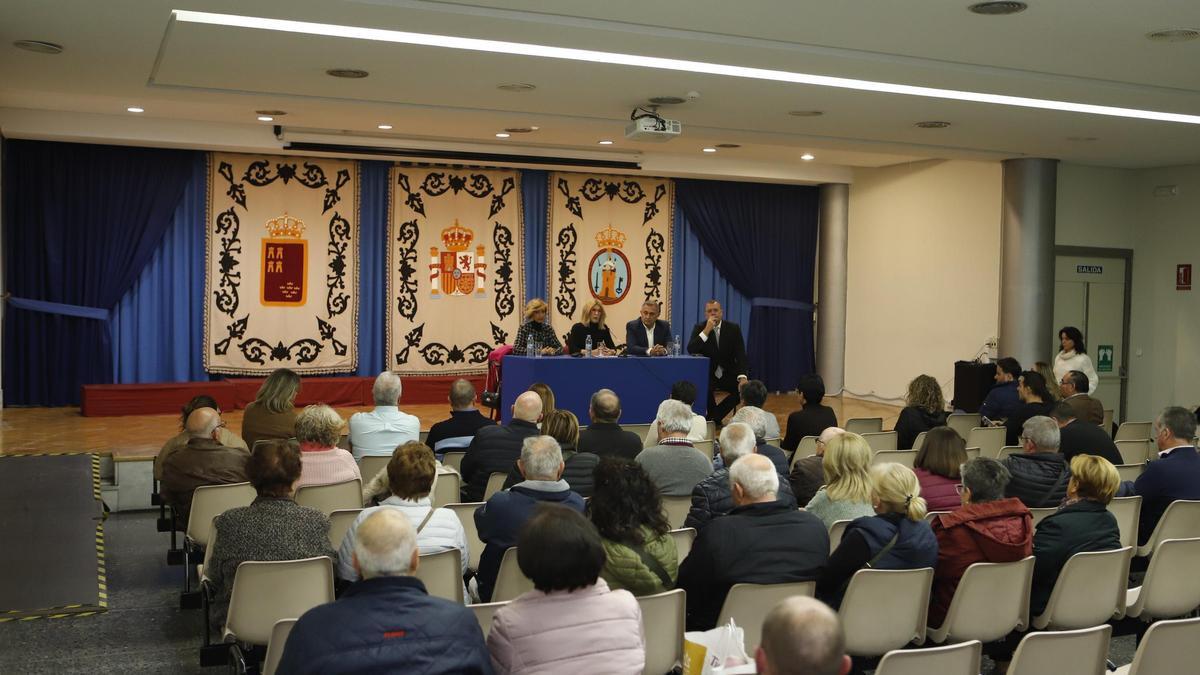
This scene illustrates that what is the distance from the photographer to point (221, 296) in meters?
12.3

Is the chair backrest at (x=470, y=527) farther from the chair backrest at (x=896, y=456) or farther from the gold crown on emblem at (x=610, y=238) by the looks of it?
the gold crown on emblem at (x=610, y=238)

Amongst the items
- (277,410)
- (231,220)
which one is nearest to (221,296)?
(231,220)

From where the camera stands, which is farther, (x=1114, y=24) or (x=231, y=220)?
(x=231, y=220)

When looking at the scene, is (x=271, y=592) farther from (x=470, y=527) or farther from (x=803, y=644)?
(x=803, y=644)

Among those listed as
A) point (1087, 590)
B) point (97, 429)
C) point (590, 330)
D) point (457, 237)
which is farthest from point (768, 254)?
point (1087, 590)

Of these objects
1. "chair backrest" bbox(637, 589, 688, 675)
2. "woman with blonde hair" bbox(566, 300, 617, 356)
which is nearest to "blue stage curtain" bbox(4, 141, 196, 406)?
"woman with blonde hair" bbox(566, 300, 617, 356)

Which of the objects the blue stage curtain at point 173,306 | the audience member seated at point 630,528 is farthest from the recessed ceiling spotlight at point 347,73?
the blue stage curtain at point 173,306

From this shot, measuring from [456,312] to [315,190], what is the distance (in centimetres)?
218

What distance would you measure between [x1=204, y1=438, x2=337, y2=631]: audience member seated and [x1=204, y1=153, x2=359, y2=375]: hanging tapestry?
8.74m

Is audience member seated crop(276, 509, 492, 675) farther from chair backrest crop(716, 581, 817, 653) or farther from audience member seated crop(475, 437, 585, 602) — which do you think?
audience member seated crop(475, 437, 585, 602)

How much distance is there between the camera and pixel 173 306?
12070 millimetres

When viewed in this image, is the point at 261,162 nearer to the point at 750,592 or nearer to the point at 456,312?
the point at 456,312

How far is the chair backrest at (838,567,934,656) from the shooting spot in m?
3.67

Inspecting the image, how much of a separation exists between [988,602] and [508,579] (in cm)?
173
